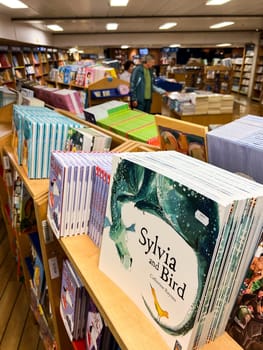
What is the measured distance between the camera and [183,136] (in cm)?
97

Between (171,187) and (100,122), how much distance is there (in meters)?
1.36

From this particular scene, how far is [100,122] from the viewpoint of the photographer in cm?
186

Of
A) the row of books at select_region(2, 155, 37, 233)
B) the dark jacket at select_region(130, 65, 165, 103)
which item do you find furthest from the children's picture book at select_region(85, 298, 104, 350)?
the dark jacket at select_region(130, 65, 165, 103)

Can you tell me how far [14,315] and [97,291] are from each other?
1781mm

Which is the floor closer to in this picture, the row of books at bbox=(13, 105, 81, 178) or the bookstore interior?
the bookstore interior

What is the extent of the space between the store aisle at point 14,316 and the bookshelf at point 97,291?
2.27 feet

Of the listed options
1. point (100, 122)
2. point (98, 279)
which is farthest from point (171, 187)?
point (100, 122)

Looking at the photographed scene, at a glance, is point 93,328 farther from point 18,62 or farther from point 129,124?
point 18,62

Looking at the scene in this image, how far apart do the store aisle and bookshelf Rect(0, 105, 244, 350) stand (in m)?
0.69

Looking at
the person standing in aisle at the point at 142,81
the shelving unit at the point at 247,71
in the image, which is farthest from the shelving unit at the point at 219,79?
the person standing in aisle at the point at 142,81

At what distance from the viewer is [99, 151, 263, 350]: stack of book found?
0.52m

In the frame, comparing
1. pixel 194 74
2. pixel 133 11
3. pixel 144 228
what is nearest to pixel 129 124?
pixel 144 228

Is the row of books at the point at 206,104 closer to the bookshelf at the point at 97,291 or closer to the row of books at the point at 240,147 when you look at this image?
the bookshelf at the point at 97,291

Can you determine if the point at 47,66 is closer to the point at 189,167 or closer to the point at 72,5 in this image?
the point at 72,5
